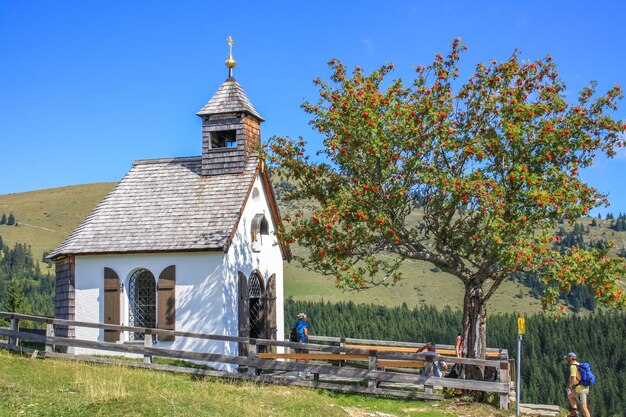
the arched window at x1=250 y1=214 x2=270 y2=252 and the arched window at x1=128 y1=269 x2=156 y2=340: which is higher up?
the arched window at x1=250 y1=214 x2=270 y2=252

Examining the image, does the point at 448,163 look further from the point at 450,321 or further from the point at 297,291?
the point at 297,291

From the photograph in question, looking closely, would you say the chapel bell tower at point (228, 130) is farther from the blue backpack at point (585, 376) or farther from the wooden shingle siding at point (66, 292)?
the blue backpack at point (585, 376)

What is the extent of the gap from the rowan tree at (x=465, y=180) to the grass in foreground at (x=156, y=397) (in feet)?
10.8

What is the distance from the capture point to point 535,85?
66.0 ft

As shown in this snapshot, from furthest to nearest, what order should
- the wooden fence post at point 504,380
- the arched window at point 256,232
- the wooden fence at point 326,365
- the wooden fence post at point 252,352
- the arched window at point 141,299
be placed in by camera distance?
the arched window at point 256,232 < the arched window at point 141,299 < the wooden fence post at point 252,352 < the wooden fence at point 326,365 < the wooden fence post at point 504,380

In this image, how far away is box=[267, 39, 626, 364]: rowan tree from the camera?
18328mm

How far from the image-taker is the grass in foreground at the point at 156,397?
13.5 metres

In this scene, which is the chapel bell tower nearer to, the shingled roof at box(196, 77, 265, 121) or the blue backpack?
the shingled roof at box(196, 77, 265, 121)

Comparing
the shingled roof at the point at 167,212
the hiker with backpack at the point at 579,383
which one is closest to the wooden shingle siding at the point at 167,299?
the shingled roof at the point at 167,212

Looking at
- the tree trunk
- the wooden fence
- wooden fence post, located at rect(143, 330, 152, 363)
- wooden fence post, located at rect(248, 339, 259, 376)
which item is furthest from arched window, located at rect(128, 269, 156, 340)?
the tree trunk

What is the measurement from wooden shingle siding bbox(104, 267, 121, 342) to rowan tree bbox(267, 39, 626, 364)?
6.96m

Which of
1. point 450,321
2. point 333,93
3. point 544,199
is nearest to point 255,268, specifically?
point 333,93

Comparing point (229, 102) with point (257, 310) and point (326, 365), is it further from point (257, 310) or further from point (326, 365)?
point (326, 365)

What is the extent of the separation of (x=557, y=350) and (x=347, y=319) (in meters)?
43.3
